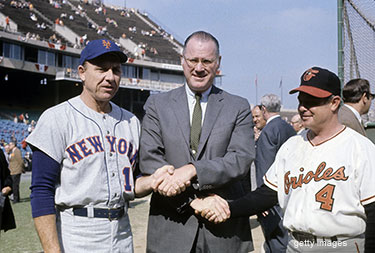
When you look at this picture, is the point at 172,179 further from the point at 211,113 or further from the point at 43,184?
the point at 43,184

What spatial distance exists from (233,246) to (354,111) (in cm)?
238

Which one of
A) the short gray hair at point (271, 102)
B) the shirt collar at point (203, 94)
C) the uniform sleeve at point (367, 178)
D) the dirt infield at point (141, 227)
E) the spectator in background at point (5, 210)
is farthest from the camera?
the dirt infield at point (141, 227)

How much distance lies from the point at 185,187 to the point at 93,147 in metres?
0.63

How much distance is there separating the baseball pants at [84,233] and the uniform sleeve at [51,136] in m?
0.38

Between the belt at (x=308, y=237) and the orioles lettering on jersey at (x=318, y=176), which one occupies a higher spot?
the orioles lettering on jersey at (x=318, y=176)

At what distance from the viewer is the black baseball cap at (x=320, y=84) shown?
246 cm

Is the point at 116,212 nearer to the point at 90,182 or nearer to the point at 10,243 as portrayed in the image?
the point at 90,182

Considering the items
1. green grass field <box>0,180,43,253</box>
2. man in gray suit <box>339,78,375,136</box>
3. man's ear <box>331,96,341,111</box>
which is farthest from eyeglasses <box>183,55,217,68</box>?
green grass field <box>0,180,43,253</box>

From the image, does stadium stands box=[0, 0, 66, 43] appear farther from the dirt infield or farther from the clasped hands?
the clasped hands

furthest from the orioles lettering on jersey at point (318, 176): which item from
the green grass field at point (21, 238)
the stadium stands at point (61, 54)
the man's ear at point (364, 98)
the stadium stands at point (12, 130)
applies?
the stadium stands at point (12, 130)

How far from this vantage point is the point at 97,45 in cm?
255

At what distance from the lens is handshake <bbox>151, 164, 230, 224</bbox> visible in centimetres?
244

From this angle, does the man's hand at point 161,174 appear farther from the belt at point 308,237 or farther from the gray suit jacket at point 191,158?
the belt at point 308,237

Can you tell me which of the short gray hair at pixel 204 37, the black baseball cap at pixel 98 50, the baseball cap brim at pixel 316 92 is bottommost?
the baseball cap brim at pixel 316 92
